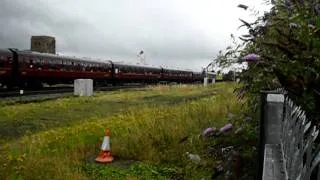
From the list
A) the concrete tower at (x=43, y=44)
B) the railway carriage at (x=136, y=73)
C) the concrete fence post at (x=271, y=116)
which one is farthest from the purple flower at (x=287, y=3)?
the concrete tower at (x=43, y=44)

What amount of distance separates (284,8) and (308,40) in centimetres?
91

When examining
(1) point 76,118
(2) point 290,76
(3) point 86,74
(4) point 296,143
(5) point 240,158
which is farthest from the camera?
(3) point 86,74

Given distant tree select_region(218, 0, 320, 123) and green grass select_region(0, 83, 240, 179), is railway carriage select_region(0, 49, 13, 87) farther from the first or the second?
distant tree select_region(218, 0, 320, 123)

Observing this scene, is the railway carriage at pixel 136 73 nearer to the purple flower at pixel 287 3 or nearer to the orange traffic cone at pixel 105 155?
the orange traffic cone at pixel 105 155

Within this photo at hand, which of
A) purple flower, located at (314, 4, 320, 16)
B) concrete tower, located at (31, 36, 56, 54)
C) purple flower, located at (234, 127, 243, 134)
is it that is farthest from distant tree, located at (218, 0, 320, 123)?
concrete tower, located at (31, 36, 56, 54)

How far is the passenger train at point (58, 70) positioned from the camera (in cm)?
3612

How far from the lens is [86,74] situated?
4844cm

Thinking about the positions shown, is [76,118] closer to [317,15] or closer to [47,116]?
[47,116]

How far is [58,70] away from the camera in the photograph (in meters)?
42.8

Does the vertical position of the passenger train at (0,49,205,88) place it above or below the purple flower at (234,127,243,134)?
above

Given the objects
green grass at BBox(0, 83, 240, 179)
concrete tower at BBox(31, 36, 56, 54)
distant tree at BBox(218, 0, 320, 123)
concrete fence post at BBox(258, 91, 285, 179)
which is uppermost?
concrete tower at BBox(31, 36, 56, 54)

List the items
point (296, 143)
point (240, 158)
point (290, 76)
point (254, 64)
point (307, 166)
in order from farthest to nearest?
point (240, 158) < point (254, 64) < point (290, 76) < point (296, 143) < point (307, 166)

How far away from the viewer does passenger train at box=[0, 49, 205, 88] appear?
3612cm

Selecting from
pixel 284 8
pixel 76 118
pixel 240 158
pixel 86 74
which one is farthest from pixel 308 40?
pixel 86 74
